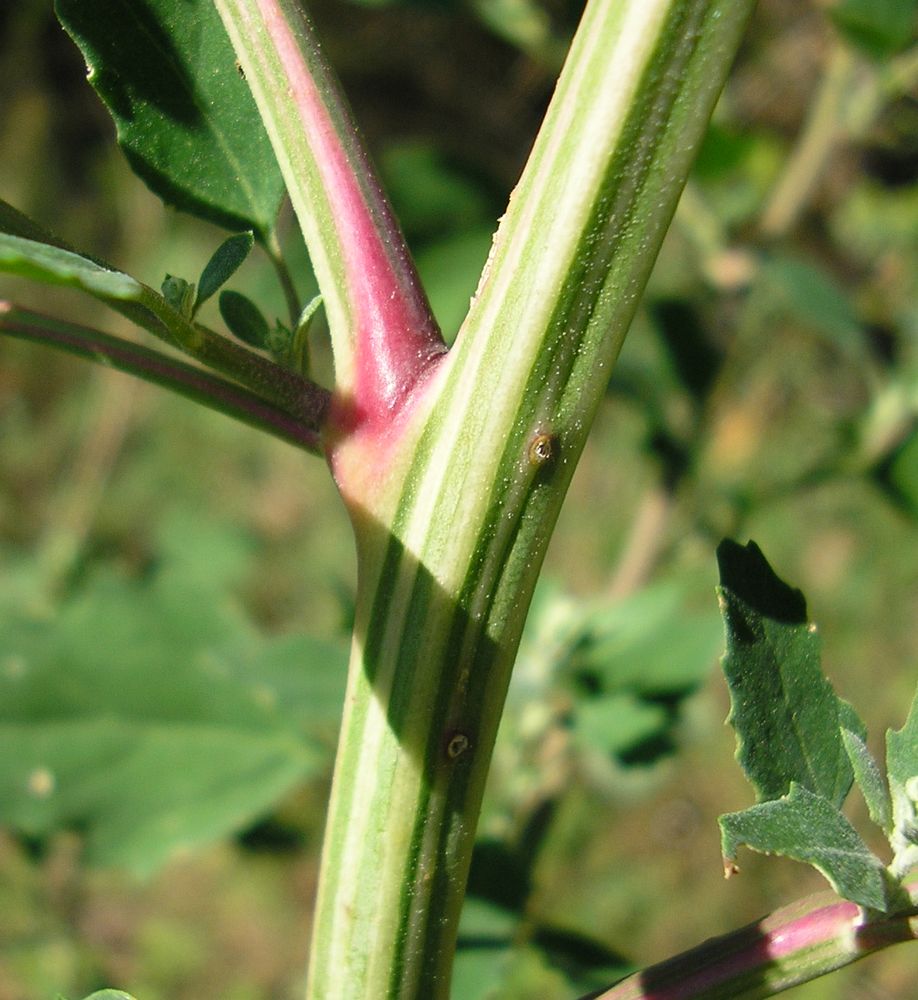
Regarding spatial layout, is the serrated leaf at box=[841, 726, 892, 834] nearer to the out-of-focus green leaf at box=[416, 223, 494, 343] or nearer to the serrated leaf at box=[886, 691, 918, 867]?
the serrated leaf at box=[886, 691, 918, 867]

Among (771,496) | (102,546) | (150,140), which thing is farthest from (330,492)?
(150,140)

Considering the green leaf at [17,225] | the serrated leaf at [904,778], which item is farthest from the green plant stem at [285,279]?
the serrated leaf at [904,778]

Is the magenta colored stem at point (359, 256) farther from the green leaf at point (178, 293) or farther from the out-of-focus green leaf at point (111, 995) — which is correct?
the out-of-focus green leaf at point (111, 995)

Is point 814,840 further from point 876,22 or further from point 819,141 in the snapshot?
point 819,141

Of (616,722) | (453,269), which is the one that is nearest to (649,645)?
(616,722)

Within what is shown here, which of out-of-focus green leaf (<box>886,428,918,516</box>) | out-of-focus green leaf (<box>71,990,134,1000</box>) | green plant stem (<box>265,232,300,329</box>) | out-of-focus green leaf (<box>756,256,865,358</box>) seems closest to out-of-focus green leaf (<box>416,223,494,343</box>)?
out-of-focus green leaf (<box>756,256,865,358</box>)

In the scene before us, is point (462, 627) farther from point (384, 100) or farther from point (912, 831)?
point (384, 100)

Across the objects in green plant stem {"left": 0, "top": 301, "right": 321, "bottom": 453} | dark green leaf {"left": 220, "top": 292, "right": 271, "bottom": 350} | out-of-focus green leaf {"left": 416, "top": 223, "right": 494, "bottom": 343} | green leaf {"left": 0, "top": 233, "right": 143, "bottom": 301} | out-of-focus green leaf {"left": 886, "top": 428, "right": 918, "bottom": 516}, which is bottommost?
green leaf {"left": 0, "top": 233, "right": 143, "bottom": 301}
